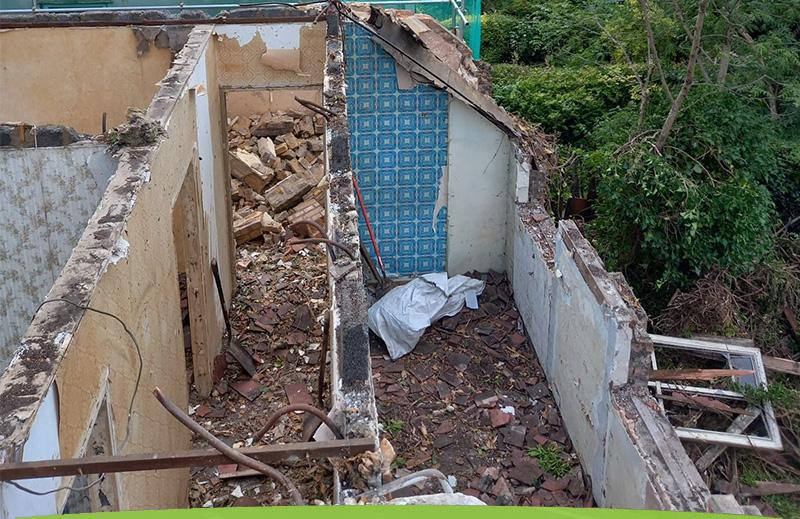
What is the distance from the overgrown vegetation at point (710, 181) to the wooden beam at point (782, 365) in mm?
159

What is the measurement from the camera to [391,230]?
10805 millimetres

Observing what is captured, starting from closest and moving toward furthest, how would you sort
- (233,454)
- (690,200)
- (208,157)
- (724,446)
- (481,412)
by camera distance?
(233,454), (724,446), (481,412), (208,157), (690,200)

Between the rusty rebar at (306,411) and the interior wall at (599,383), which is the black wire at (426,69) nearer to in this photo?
the interior wall at (599,383)

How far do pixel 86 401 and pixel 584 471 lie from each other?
4965 mm

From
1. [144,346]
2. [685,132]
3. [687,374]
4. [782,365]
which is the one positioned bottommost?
[782,365]

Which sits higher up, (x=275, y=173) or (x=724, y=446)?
(x=275, y=173)

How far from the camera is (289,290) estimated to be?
37.5ft

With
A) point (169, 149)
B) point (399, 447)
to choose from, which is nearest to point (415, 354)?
point (399, 447)

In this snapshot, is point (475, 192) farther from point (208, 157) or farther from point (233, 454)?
point (233, 454)

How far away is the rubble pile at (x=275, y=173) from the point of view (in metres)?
13.0

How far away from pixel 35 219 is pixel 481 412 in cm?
501

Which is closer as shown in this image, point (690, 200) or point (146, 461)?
point (146, 461)

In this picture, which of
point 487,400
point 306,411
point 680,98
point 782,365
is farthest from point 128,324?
point 680,98

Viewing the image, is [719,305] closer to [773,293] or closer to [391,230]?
[773,293]
